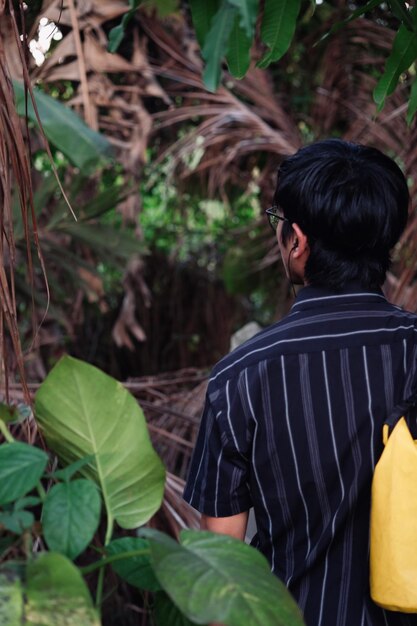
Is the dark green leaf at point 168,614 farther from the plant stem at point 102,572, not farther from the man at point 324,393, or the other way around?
the man at point 324,393

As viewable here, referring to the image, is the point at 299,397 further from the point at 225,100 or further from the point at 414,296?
the point at 225,100

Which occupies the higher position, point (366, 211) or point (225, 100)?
point (225, 100)

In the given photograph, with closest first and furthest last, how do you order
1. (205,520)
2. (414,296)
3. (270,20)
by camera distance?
1. (270,20)
2. (205,520)
3. (414,296)

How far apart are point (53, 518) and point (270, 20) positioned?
23.0 inches

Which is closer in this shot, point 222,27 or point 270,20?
point 222,27

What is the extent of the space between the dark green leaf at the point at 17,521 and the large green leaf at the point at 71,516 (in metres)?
0.02

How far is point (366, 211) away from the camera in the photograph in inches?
45.6

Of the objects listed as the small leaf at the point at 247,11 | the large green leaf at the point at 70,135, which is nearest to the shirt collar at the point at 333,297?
the small leaf at the point at 247,11

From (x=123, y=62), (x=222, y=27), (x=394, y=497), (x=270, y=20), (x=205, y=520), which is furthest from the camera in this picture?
(x=123, y=62)

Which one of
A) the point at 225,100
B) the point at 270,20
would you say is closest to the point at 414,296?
the point at 225,100

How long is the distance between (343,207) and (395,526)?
0.42 meters

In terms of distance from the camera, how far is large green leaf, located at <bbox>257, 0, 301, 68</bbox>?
0.95m

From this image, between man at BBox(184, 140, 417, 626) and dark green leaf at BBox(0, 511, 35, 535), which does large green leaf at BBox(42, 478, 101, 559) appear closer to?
dark green leaf at BBox(0, 511, 35, 535)

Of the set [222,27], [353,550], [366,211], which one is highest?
[222,27]
